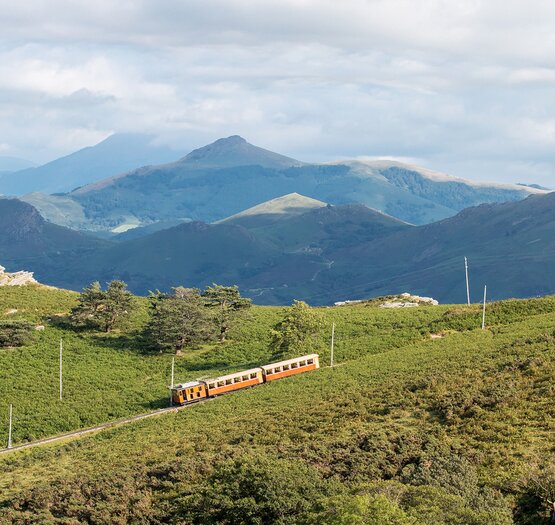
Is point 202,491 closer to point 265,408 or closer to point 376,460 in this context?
point 376,460

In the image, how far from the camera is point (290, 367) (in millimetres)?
77000

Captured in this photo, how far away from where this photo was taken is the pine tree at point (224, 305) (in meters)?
93.2

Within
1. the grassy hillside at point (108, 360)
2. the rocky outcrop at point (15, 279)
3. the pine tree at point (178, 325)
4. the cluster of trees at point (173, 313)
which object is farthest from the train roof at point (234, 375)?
the rocky outcrop at point (15, 279)

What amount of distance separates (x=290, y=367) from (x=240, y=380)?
19.5 ft

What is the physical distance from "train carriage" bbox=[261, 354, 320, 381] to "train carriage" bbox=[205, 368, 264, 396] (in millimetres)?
956

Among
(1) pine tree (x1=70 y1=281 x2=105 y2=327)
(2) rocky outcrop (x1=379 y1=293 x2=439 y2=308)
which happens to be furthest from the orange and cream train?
(2) rocky outcrop (x1=379 y1=293 x2=439 y2=308)

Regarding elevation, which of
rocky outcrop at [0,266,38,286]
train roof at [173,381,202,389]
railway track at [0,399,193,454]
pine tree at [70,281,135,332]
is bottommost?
railway track at [0,399,193,454]

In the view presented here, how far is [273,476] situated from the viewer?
117 feet

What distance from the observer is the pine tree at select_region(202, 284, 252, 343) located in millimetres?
93250

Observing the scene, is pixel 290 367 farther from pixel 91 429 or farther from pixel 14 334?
pixel 14 334

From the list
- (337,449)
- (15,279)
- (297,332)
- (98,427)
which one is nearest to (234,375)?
(98,427)

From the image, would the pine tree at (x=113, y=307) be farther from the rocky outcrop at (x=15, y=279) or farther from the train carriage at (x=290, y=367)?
the rocky outcrop at (x=15, y=279)

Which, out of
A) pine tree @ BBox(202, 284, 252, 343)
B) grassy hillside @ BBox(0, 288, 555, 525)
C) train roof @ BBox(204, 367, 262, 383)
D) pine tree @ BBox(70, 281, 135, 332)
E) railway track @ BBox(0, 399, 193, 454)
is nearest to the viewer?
grassy hillside @ BBox(0, 288, 555, 525)

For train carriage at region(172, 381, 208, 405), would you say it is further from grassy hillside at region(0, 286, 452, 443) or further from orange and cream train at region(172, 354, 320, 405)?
grassy hillside at region(0, 286, 452, 443)
